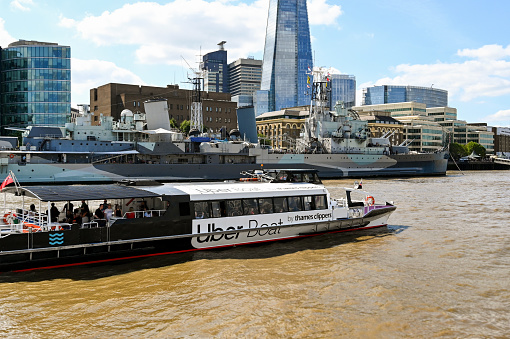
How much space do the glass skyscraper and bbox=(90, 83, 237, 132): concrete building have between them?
6542 cm

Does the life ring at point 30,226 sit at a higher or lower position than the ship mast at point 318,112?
lower

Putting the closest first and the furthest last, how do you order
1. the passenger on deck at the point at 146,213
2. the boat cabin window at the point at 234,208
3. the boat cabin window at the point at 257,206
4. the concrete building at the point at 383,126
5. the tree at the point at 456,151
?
the passenger on deck at the point at 146,213, the boat cabin window at the point at 257,206, the boat cabin window at the point at 234,208, the tree at the point at 456,151, the concrete building at the point at 383,126

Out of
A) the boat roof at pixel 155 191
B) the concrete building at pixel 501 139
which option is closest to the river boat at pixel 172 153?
the boat roof at pixel 155 191

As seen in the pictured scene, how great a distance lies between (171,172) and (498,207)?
110 feet

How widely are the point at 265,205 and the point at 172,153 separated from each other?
112 feet

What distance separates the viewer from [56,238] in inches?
541

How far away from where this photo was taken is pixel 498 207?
97.4 feet

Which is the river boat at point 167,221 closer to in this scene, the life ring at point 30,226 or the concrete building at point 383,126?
the life ring at point 30,226

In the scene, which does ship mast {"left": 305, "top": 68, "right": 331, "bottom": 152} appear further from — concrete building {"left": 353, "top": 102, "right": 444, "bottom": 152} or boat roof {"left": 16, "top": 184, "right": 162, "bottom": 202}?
concrete building {"left": 353, "top": 102, "right": 444, "bottom": 152}

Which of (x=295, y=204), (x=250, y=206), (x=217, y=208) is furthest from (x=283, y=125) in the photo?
(x=217, y=208)

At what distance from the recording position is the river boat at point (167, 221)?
1379cm

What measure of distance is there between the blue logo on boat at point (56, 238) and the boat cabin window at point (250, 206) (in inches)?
278

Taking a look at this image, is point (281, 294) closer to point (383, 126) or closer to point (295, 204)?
point (295, 204)

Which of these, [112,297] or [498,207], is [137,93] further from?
[112,297]
